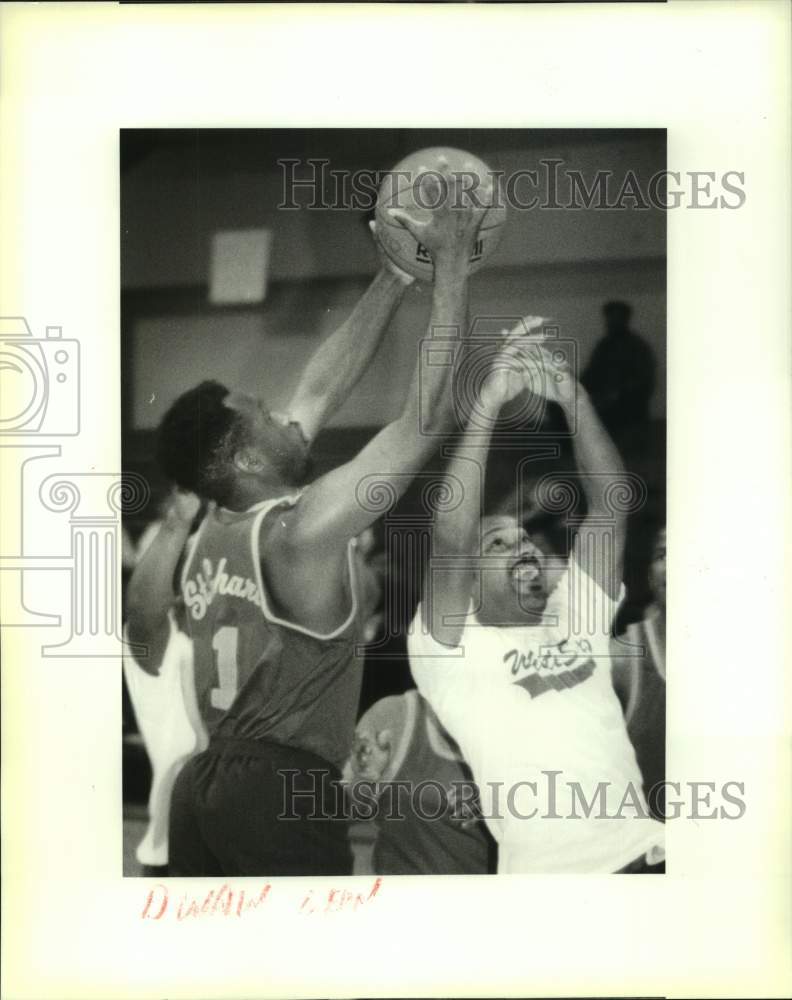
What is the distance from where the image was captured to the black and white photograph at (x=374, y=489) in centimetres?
209

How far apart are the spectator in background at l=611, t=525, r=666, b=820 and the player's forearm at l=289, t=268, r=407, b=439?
0.69m

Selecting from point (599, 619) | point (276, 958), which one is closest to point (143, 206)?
point (599, 619)

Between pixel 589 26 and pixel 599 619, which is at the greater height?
pixel 589 26

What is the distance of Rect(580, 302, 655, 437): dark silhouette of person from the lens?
83.0 inches

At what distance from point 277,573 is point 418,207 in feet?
2.56

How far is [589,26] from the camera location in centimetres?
210

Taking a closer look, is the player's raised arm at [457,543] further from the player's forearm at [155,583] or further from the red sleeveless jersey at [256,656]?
the player's forearm at [155,583]

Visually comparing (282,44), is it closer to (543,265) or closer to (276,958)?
(543,265)

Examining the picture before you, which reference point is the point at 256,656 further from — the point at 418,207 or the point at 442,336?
the point at 418,207

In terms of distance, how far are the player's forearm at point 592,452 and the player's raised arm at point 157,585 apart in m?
0.77

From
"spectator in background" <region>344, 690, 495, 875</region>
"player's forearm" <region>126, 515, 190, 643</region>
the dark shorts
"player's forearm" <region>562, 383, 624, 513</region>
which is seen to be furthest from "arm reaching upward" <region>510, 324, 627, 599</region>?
"player's forearm" <region>126, 515, 190, 643</region>

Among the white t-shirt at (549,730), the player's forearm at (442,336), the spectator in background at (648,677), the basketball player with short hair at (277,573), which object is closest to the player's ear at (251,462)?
the basketball player with short hair at (277,573)

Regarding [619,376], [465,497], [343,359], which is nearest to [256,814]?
[465,497]

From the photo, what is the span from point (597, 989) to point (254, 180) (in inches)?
69.1
